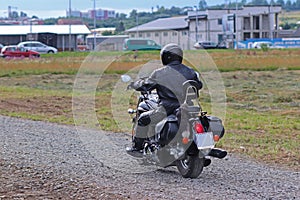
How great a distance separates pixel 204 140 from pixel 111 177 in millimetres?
1444

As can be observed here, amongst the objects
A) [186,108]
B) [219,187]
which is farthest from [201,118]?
[219,187]

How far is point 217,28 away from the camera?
104 m

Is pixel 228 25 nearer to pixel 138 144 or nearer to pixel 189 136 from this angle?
pixel 138 144

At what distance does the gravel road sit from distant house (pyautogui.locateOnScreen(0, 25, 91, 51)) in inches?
3195

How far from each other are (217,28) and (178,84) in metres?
96.2

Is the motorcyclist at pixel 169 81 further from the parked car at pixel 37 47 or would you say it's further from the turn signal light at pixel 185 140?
the parked car at pixel 37 47

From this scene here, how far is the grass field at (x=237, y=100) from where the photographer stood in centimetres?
1380

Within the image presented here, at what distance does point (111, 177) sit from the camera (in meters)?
9.35

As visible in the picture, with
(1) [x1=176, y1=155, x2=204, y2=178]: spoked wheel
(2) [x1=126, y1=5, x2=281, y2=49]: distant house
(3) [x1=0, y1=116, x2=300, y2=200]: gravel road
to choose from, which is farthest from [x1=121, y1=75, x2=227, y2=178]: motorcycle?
(2) [x1=126, y1=5, x2=281, y2=49]: distant house

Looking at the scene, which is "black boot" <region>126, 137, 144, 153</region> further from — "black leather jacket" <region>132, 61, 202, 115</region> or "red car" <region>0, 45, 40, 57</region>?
"red car" <region>0, 45, 40, 57</region>

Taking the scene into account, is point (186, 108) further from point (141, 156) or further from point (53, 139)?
point (53, 139)

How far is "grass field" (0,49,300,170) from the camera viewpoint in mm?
13805

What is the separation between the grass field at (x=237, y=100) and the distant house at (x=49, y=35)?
47.9 meters

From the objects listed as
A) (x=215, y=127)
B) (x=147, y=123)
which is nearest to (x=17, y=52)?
(x=147, y=123)
